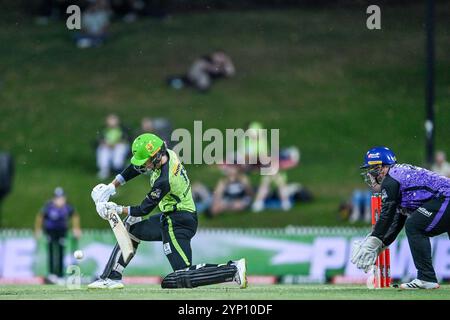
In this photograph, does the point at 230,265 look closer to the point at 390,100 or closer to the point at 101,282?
the point at 101,282

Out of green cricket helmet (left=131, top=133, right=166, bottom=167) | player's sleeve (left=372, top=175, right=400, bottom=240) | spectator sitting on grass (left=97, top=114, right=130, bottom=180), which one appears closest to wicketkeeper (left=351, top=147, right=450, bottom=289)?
player's sleeve (left=372, top=175, right=400, bottom=240)

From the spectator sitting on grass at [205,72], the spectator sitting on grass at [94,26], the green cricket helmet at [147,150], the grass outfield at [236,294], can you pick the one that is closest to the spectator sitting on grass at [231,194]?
A: the spectator sitting on grass at [205,72]

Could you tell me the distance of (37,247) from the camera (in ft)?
75.1

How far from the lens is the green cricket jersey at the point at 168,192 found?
1385 cm

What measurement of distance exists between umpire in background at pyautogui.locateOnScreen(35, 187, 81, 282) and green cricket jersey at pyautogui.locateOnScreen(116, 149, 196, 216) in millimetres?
8774

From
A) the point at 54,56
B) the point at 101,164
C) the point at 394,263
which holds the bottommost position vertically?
the point at 394,263

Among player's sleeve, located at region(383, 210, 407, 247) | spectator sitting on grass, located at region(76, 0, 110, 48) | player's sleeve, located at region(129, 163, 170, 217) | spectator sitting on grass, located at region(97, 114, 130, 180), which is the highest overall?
spectator sitting on grass, located at region(76, 0, 110, 48)

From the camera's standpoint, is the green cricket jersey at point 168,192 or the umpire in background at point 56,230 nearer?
the green cricket jersey at point 168,192

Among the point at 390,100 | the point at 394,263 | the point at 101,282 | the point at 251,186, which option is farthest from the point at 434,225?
the point at 390,100

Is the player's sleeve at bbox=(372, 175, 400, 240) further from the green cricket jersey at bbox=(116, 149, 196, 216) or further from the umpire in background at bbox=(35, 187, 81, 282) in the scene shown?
the umpire in background at bbox=(35, 187, 81, 282)

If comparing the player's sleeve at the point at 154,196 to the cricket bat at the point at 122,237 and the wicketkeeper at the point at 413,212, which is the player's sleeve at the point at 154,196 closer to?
the cricket bat at the point at 122,237

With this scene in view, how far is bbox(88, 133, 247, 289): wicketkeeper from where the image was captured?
1385 centimetres

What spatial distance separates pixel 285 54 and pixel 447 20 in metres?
4.78

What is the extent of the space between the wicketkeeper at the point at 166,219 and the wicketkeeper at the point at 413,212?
1.53m
